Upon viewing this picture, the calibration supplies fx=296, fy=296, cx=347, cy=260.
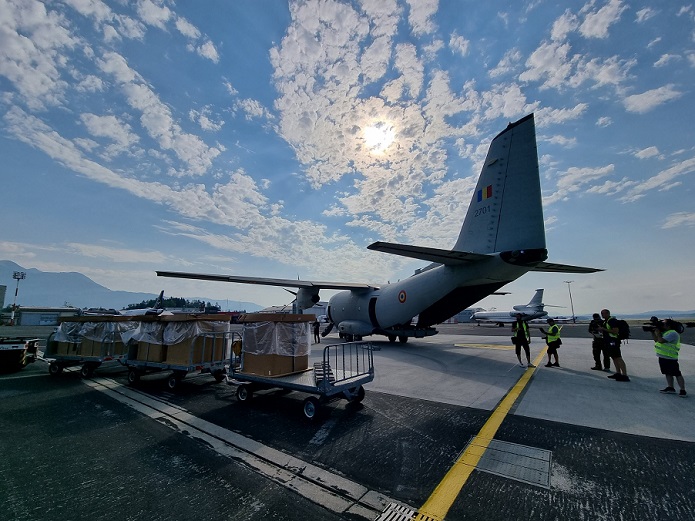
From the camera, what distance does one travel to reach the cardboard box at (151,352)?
8477mm

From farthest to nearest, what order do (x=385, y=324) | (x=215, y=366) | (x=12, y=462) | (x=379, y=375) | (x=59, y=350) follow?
(x=385, y=324)
(x=59, y=350)
(x=379, y=375)
(x=215, y=366)
(x=12, y=462)

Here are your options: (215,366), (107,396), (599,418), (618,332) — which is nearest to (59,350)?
(107,396)

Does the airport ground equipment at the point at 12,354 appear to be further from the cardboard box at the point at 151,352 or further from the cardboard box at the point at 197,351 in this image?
the cardboard box at the point at 197,351

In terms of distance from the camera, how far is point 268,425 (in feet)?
17.9

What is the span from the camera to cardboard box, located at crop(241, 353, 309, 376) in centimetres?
669

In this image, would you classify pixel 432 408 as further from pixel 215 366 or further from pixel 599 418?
pixel 215 366

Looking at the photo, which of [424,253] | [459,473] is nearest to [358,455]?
[459,473]

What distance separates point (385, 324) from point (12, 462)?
15.1 metres

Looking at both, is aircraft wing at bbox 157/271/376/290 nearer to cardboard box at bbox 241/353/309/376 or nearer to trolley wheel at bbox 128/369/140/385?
trolley wheel at bbox 128/369/140/385

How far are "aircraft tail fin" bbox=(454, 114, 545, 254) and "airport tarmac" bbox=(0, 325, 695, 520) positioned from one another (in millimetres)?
4993

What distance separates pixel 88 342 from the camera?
392 inches

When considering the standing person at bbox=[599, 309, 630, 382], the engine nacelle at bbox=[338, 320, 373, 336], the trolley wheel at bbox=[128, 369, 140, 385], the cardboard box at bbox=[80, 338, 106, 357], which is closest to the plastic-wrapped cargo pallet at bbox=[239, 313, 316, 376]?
the trolley wheel at bbox=[128, 369, 140, 385]

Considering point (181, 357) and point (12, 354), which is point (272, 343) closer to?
point (181, 357)

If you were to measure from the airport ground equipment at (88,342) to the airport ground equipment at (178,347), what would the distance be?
0.88m
